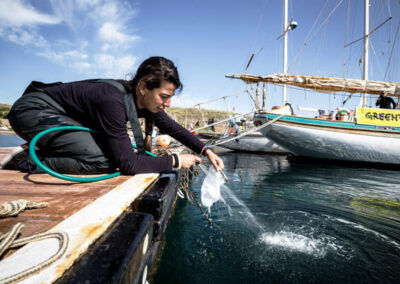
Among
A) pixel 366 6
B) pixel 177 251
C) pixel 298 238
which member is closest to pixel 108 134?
pixel 177 251

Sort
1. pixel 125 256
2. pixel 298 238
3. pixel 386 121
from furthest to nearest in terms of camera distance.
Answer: pixel 386 121
pixel 298 238
pixel 125 256

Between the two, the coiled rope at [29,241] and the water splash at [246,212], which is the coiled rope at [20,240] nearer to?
the coiled rope at [29,241]

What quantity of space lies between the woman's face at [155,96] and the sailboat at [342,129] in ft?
27.3

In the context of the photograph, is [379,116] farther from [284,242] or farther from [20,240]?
[20,240]

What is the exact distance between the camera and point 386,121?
9047mm

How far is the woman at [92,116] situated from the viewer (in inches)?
68.6

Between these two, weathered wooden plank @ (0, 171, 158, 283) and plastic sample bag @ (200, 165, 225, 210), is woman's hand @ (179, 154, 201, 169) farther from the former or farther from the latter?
weathered wooden plank @ (0, 171, 158, 283)

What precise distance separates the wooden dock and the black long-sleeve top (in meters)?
0.14

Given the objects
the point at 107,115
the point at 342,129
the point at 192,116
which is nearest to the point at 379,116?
the point at 342,129

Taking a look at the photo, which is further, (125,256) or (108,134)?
(108,134)

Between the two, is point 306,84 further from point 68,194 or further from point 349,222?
point 68,194

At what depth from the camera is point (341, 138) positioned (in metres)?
9.28

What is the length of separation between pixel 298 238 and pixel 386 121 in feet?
31.7

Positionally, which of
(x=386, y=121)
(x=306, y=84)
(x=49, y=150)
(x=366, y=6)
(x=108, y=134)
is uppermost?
(x=366, y=6)
